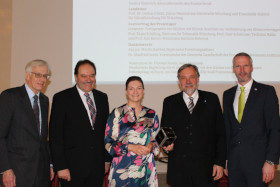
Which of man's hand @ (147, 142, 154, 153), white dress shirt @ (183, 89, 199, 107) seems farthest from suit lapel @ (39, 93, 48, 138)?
white dress shirt @ (183, 89, 199, 107)

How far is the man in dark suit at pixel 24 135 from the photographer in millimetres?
2451

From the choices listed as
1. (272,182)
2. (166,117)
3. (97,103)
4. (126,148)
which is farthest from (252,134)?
(272,182)

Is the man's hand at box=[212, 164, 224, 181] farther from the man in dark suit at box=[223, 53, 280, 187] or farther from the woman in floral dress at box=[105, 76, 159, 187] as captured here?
the woman in floral dress at box=[105, 76, 159, 187]

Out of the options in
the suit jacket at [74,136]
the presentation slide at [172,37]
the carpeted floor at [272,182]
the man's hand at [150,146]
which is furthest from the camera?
the carpeted floor at [272,182]

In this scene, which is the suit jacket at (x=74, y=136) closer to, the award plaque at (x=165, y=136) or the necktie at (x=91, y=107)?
the necktie at (x=91, y=107)

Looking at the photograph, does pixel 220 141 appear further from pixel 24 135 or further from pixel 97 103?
pixel 24 135

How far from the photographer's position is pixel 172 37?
181 inches

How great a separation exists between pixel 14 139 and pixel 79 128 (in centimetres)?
58

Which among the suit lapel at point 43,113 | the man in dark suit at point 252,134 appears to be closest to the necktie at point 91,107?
the suit lapel at point 43,113

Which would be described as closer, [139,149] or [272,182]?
[139,149]

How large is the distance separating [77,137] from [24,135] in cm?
48

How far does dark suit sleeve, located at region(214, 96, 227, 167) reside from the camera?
2744mm

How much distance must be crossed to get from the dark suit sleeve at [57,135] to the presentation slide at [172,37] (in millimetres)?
1837

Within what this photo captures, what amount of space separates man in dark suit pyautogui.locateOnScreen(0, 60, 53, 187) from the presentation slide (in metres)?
1.94
